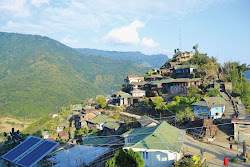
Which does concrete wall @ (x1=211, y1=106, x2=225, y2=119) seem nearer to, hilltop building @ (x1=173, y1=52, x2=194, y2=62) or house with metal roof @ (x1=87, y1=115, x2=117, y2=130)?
house with metal roof @ (x1=87, y1=115, x2=117, y2=130)

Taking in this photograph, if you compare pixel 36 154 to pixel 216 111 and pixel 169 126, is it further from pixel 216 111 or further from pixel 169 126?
pixel 216 111

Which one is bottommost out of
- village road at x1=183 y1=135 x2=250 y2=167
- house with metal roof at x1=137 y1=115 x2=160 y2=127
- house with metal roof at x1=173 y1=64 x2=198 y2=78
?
village road at x1=183 y1=135 x2=250 y2=167

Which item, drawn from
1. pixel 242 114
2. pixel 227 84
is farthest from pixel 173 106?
pixel 227 84

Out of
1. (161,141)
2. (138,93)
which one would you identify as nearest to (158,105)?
(138,93)

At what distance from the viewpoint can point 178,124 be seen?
1017 inches

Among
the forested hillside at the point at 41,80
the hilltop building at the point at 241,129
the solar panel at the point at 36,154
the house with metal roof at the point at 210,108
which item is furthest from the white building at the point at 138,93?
the forested hillside at the point at 41,80

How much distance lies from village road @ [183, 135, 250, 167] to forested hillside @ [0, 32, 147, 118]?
74390mm

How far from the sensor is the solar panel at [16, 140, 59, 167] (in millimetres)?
13272

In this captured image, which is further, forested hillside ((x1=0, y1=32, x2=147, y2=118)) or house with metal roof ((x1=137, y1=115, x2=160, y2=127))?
forested hillside ((x1=0, y1=32, x2=147, y2=118))

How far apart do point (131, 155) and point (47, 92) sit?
318 ft

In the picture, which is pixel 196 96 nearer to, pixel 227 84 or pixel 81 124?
pixel 227 84

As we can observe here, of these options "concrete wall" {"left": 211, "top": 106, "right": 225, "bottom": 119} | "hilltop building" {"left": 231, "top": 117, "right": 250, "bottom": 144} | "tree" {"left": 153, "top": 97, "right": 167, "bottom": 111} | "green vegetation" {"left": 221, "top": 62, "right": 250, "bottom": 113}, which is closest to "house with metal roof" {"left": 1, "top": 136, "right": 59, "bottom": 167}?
"hilltop building" {"left": 231, "top": 117, "right": 250, "bottom": 144}

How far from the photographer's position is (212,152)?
17.8 metres

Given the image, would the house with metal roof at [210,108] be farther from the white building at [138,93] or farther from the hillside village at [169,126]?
the white building at [138,93]
